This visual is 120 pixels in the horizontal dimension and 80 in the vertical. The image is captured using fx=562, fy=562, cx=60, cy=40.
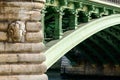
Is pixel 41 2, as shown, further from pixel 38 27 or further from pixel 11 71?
pixel 11 71

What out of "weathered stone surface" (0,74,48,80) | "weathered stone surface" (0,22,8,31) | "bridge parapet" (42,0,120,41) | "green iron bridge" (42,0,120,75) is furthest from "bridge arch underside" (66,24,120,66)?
"weathered stone surface" (0,22,8,31)

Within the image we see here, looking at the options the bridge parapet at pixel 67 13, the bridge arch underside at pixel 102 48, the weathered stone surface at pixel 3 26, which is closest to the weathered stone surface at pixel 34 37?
the weathered stone surface at pixel 3 26

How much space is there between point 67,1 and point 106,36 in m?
13.1

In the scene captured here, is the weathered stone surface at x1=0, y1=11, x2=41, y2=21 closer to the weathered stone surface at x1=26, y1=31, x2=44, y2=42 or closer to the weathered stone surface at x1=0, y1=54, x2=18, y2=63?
the weathered stone surface at x1=26, y1=31, x2=44, y2=42

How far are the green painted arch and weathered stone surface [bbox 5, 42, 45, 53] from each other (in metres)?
7.23

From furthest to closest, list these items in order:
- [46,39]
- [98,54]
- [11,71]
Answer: [98,54], [46,39], [11,71]

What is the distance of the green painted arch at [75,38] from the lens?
19062mm

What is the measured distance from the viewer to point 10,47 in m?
10.7

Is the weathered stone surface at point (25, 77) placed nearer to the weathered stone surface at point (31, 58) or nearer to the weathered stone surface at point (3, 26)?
the weathered stone surface at point (31, 58)

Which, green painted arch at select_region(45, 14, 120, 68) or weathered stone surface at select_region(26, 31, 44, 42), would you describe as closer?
weathered stone surface at select_region(26, 31, 44, 42)

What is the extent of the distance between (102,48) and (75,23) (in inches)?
601

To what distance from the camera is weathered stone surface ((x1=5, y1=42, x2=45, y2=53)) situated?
10.7m

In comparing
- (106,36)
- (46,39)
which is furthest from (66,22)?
(106,36)

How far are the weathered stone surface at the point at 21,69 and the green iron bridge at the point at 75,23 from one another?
7.24 meters
